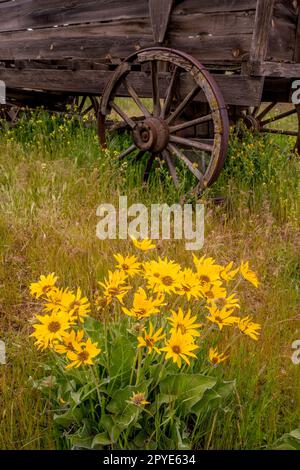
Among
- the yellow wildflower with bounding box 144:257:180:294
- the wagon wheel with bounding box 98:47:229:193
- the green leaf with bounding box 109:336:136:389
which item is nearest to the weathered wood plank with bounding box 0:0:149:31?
the wagon wheel with bounding box 98:47:229:193

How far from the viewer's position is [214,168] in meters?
4.10

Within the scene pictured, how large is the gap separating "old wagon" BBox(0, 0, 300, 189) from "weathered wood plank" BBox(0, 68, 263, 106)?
1 cm

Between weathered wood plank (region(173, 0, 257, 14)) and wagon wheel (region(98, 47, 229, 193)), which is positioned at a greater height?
weathered wood plank (region(173, 0, 257, 14))

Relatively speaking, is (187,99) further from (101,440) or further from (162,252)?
(101,440)

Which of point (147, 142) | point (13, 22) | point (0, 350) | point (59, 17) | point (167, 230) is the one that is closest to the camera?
point (0, 350)

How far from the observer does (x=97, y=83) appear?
580 cm

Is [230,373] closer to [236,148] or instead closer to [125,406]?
[125,406]

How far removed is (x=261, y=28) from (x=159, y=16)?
1239 millimetres

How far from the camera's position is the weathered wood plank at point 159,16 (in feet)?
15.5

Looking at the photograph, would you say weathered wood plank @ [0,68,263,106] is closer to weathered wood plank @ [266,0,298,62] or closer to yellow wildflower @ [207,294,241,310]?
weathered wood plank @ [266,0,298,62]

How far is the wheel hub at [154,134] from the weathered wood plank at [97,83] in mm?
418

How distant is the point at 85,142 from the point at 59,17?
6.15 feet

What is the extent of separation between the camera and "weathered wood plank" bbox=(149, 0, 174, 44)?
4734 millimetres

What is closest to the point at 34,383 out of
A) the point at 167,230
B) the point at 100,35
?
the point at 167,230
